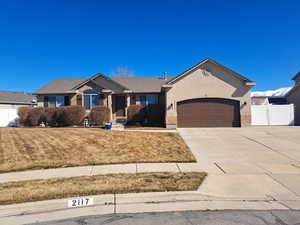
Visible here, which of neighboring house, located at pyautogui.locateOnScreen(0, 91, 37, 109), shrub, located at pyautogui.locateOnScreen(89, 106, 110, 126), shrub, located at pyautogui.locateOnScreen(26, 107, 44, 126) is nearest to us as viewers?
shrub, located at pyautogui.locateOnScreen(89, 106, 110, 126)

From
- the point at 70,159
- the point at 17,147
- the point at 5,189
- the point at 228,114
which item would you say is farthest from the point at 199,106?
the point at 5,189

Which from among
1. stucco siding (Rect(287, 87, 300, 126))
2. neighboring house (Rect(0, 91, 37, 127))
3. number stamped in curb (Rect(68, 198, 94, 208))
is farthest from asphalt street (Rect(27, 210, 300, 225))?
neighboring house (Rect(0, 91, 37, 127))

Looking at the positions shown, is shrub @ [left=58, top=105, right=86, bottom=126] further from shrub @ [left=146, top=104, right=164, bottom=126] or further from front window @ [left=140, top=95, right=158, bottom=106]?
front window @ [left=140, top=95, right=158, bottom=106]

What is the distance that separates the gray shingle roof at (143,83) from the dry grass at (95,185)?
17122 millimetres

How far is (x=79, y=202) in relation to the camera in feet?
13.4

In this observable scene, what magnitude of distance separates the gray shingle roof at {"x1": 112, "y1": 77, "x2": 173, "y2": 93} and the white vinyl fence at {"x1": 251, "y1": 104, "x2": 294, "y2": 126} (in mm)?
10917

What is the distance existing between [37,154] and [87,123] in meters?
10.6

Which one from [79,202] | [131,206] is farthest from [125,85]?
[131,206]

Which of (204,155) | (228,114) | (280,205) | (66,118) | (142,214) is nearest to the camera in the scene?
(142,214)

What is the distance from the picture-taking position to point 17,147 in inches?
332

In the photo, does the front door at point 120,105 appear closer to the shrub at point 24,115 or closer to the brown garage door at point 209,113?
the brown garage door at point 209,113

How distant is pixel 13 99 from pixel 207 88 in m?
37.0

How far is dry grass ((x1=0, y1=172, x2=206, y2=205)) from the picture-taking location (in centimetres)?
436

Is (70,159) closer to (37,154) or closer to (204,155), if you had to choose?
(37,154)
